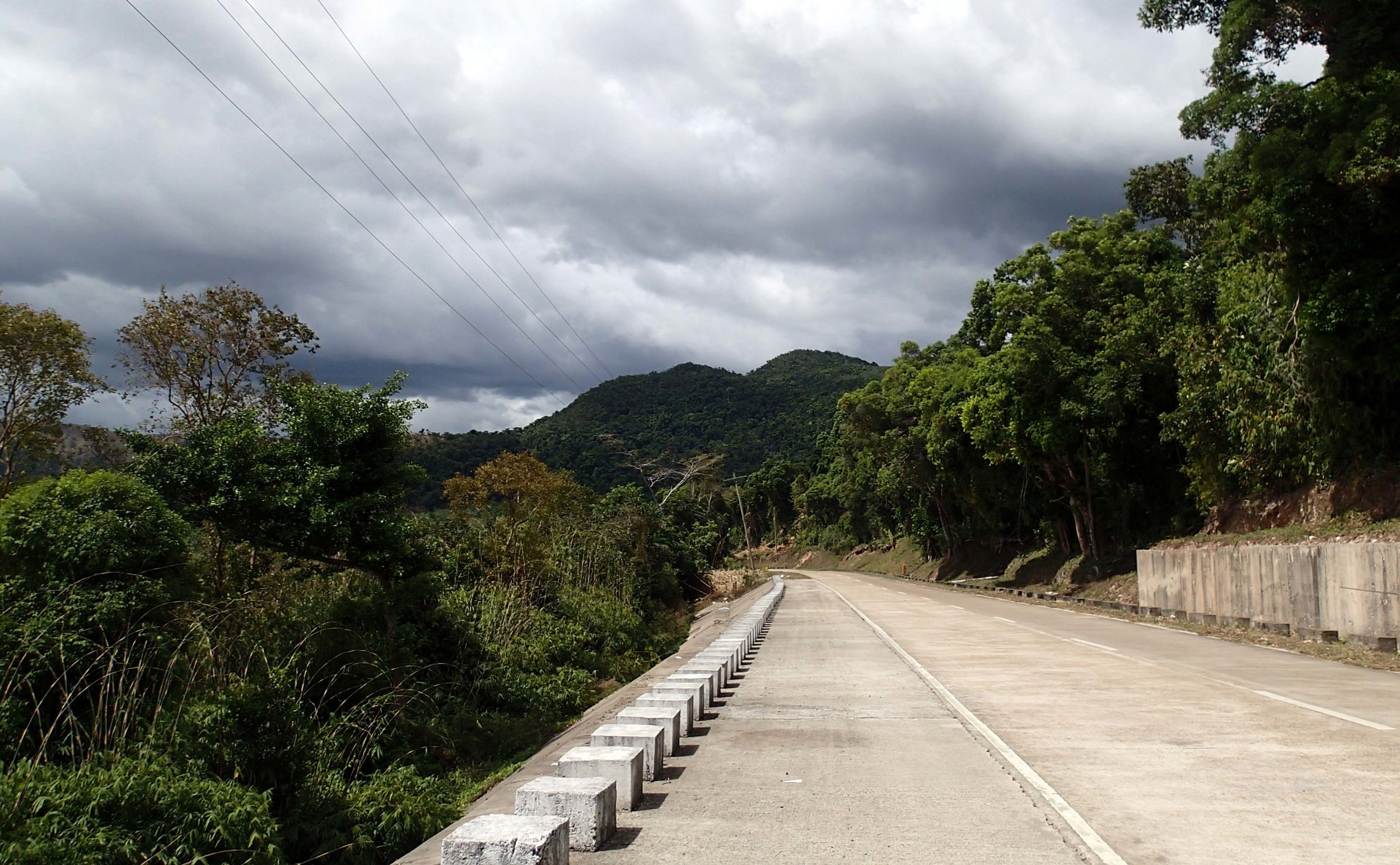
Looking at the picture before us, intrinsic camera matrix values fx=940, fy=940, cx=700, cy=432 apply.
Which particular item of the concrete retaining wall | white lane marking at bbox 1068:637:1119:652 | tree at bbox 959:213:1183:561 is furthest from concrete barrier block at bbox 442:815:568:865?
tree at bbox 959:213:1183:561

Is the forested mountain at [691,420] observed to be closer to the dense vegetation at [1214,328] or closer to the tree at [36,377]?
the dense vegetation at [1214,328]

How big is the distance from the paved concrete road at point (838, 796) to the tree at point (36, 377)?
1778cm

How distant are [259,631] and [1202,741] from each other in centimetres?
1121

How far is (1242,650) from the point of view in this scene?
54.5 feet

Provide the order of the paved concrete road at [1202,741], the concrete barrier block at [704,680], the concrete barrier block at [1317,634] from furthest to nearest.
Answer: the concrete barrier block at [1317,634]
the concrete barrier block at [704,680]
the paved concrete road at [1202,741]

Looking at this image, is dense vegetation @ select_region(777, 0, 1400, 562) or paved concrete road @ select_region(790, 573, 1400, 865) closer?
paved concrete road @ select_region(790, 573, 1400, 865)

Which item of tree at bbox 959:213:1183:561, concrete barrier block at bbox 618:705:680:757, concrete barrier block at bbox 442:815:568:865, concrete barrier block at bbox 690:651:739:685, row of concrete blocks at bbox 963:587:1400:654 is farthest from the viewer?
tree at bbox 959:213:1183:561

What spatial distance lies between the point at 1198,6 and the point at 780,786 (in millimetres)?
22647

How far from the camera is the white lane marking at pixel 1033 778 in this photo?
5246mm

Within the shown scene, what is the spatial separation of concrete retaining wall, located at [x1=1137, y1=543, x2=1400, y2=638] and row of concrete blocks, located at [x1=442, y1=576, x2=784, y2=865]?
12.5 metres

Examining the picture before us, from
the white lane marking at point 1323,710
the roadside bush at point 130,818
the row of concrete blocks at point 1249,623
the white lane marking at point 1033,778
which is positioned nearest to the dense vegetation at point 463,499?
the roadside bush at point 130,818

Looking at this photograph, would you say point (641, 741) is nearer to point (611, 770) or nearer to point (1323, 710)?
point (611, 770)

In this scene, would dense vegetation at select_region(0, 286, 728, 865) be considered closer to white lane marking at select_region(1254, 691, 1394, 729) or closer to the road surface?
the road surface

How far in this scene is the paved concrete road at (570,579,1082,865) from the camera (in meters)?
5.36
